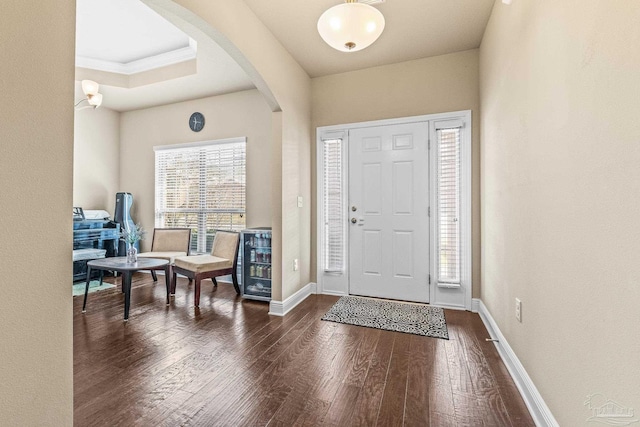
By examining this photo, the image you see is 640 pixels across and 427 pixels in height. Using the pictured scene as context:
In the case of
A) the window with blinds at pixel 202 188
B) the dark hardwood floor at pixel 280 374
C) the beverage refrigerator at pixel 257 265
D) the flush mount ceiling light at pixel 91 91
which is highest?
the flush mount ceiling light at pixel 91 91

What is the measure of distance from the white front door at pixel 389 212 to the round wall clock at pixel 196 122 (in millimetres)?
2491

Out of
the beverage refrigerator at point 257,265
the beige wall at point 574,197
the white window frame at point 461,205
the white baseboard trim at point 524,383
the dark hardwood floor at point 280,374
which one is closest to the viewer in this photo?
the beige wall at point 574,197

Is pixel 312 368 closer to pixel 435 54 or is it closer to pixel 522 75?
pixel 522 75

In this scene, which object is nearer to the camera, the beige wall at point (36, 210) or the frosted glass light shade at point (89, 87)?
the beige wall at point (36, 210)

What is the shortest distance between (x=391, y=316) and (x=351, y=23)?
256cm

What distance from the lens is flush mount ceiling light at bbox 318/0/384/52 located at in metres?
1.81

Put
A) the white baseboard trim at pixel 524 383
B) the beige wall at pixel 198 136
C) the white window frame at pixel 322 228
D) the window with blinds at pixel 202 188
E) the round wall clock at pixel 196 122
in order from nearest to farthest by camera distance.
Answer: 1. the white baseboard trim at pixel 524 383
2. the white window frame at pixel 322 228
3. the beige wall at pixel 198 136
4. the window with blinds at pixel 202 188
5. the round wall clock at pixel 196 122

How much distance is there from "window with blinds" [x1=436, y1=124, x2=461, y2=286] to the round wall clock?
3.49 meters

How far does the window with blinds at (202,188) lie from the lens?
442 centimetres

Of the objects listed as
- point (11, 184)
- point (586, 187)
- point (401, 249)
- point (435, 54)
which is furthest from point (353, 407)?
point (435, 54)

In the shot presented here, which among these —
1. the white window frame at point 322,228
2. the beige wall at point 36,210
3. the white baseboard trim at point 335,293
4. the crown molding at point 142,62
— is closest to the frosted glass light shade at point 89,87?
the crown molding at point 142,62

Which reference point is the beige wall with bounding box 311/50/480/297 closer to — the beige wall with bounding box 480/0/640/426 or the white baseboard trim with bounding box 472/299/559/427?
the white baseboard trim with bounding box 472/299/559/427

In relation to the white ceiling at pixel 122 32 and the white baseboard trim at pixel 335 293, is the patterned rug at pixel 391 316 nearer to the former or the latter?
the white baseboard trim at pixel 335 293

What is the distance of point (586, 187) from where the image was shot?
3.76 ft
